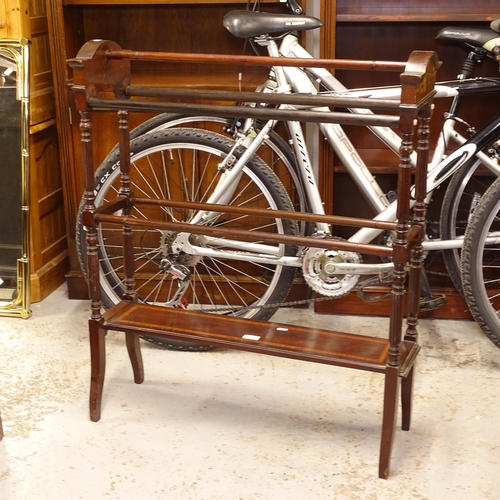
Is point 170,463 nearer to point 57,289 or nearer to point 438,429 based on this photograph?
point 438,429

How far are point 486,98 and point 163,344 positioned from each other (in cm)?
159

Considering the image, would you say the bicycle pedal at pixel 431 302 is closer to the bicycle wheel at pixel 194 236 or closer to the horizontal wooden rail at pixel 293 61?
the bicycle wheel at pixel 194 236

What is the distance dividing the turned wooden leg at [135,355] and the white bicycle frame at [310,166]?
1.33 ft

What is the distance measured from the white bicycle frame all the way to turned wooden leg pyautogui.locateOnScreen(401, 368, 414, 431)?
54 centimetres

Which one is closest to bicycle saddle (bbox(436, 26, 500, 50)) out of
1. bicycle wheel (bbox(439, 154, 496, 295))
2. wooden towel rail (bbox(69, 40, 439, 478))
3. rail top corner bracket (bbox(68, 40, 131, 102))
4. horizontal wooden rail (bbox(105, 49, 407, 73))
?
bicycle wheel (bbox(439, 154, 496, 295))

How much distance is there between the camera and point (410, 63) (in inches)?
73.1

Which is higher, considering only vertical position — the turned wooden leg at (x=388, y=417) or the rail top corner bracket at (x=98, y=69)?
the rail top corner bracket at (x=98, y=69)

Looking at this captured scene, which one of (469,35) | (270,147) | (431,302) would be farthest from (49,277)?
(469,35)

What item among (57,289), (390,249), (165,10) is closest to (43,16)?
(165,10)

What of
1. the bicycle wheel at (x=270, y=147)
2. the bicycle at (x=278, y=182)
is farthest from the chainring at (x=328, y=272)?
the bicycle wheel at (x=270, y=147)

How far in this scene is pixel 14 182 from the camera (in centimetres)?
304

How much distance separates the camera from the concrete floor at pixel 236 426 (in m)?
2.06

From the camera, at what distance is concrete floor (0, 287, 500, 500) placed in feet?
6.76

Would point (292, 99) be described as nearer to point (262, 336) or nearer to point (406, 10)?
point (262, 336)
